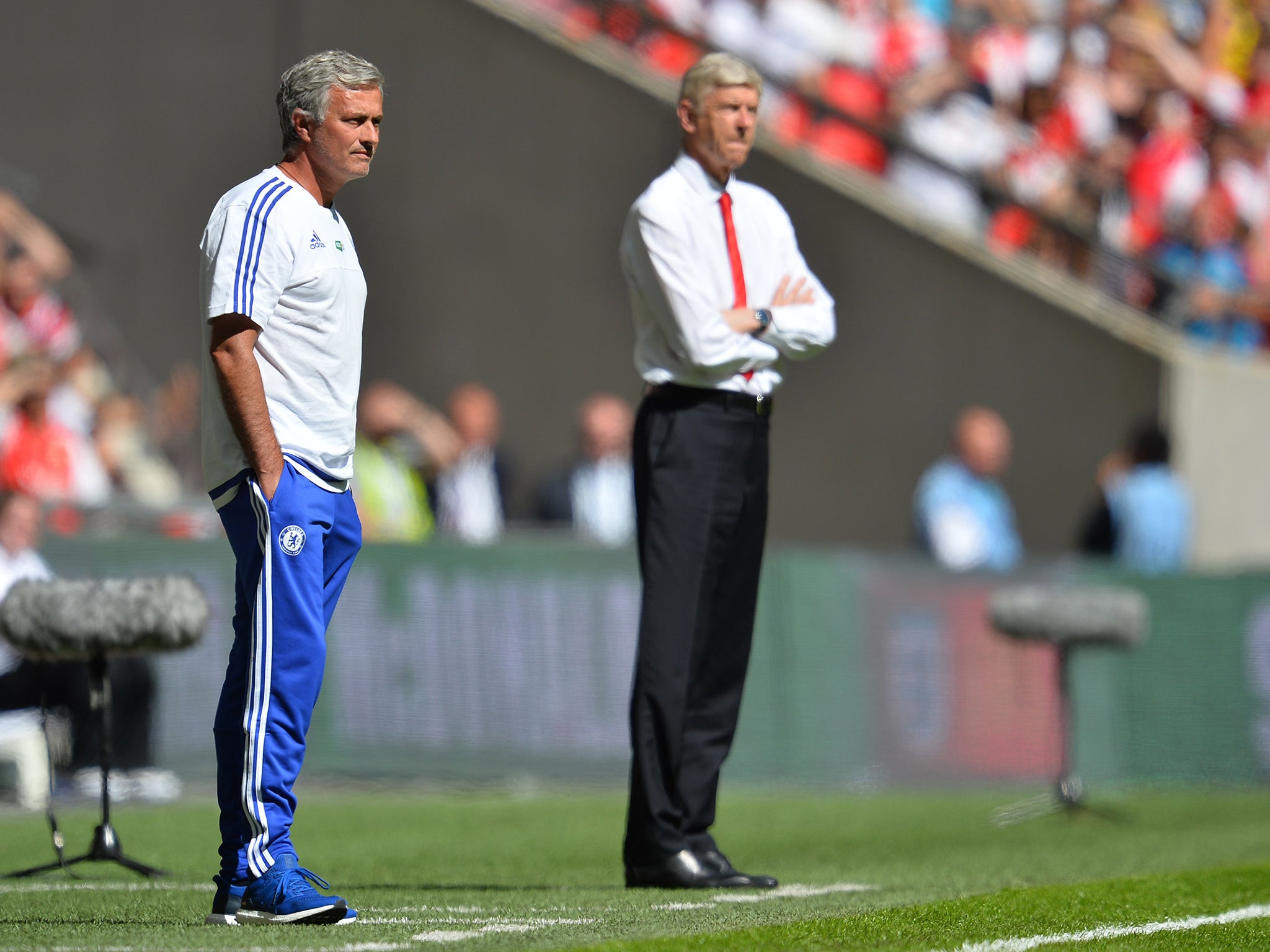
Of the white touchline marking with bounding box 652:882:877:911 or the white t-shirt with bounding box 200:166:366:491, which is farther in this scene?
the white touchline marking with bounding box 652:882:877:911

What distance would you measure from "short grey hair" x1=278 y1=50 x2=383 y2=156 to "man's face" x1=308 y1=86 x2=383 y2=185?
2cm

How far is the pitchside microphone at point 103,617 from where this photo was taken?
680 centimetres

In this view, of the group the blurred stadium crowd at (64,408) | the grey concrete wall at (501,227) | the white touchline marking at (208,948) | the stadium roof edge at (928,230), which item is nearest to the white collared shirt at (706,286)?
the white touchline marking at (208,948)

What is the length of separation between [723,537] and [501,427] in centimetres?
823

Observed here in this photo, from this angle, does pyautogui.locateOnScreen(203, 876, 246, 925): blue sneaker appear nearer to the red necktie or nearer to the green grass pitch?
the green grass pitch

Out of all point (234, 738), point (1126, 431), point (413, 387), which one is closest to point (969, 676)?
point (1126, 431)

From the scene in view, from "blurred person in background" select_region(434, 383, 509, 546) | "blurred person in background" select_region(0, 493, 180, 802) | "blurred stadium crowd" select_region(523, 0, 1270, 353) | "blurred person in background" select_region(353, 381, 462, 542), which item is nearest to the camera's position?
"blurred person in background" select_region(0, 493, 180, 802)

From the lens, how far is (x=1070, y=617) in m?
9.60

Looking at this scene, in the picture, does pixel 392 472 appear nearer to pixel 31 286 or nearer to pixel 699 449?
pixel 31 286

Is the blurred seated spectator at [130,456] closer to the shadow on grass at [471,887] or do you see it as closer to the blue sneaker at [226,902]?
the shadow on grass at [471,887]

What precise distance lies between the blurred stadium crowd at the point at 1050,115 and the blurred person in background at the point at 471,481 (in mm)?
3573

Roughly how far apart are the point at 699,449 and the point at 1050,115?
11.3 m

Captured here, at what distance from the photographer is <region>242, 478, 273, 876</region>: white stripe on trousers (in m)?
4.78

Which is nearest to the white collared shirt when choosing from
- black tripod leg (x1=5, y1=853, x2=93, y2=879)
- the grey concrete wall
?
black tripod leg (x1=5, y1=853, x2=93, y2=879)
